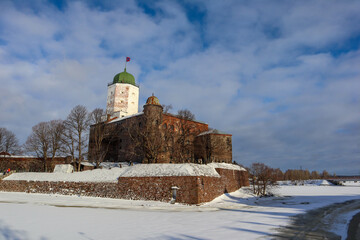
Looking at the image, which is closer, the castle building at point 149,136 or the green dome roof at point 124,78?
the castle building at point 149,136

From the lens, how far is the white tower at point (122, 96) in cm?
5847

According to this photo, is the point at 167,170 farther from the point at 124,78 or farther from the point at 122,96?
the point at 124,78

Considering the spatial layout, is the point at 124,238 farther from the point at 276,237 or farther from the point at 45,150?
the point at 45,150

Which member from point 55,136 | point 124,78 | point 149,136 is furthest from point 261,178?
point 124,78

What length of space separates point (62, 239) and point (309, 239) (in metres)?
8.90

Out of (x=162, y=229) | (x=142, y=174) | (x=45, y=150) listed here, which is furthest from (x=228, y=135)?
(x=162, y=229)

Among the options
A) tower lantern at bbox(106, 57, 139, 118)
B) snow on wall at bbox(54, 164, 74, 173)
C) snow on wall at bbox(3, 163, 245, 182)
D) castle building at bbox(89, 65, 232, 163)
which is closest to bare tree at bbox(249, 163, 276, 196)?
snow on wall at bbox(3, 163, 245, 182)

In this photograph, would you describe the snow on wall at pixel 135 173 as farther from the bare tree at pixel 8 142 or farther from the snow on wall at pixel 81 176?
the bare tree at pixel 8 142

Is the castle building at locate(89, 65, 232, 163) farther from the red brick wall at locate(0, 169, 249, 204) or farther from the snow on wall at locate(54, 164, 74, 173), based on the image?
the red brick wall at locate(0, 169, 249, 204)

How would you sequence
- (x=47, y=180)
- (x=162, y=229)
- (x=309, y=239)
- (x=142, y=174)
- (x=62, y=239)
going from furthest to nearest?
(x=47, y=180)
(x=142, y=174)
(x=162, y=229)
(x=309, y=239)
(x=62, y=239)

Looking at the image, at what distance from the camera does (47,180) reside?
30.3 metres

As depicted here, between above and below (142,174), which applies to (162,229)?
below

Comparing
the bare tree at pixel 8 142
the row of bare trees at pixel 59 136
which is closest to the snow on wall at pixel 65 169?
the row of bare trees at pixel 59 136

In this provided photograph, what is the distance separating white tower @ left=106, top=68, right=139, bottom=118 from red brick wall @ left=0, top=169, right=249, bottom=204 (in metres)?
29.6
